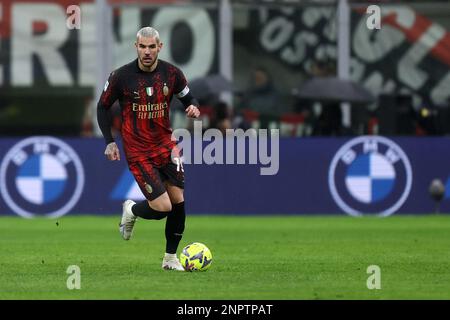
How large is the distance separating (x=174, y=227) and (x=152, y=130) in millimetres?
961

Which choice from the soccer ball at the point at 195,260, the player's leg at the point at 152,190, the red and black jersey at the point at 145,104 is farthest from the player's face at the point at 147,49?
the soccer ball at the point at 195,260

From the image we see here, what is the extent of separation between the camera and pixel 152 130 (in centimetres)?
1273

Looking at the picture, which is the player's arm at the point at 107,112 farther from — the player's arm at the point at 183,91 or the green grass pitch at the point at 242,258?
the green grass pitch at the point at 242,258

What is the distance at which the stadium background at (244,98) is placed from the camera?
21.3 metres

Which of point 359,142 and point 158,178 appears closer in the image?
point 158,178

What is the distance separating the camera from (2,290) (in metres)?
11.1

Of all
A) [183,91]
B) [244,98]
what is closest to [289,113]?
[244,98]

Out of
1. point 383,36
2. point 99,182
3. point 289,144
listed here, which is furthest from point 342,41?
point 99,182

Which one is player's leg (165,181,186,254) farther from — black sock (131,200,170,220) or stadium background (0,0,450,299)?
stadium background (0,0,450,299)
